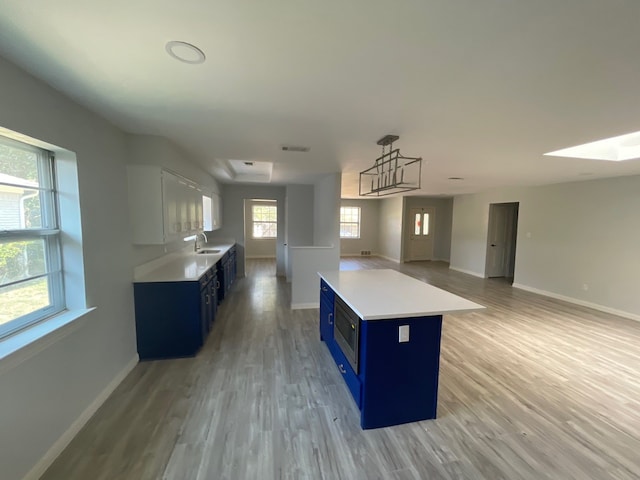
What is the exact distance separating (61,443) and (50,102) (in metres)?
2.30

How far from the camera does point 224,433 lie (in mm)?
1985

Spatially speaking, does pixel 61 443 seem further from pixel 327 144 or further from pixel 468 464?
pixel 327 144

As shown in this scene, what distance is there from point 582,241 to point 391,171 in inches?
166

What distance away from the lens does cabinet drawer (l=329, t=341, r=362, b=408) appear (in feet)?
7.01

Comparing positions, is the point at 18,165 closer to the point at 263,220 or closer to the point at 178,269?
the point at 178,269

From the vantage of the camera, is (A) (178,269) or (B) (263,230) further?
(B) (263,230)

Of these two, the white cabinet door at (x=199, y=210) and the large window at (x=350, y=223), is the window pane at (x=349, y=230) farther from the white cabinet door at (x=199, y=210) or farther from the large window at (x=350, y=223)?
the white cabinet door at (x=199, y=210)

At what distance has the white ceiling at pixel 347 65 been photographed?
111 cm

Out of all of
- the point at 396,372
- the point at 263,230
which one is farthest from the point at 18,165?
the point at 263,230

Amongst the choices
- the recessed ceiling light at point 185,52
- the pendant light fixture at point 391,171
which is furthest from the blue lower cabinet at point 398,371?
the recessed ceiling light at point 185,52

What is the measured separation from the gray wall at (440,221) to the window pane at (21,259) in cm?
951

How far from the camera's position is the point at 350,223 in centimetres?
1092

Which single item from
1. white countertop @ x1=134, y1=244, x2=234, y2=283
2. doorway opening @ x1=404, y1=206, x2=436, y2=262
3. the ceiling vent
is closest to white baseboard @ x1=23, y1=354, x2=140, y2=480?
white countertop @ x1=134, y1=244, x2=234, y2=283

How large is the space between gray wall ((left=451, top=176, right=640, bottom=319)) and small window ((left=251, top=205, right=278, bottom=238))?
7106mm
